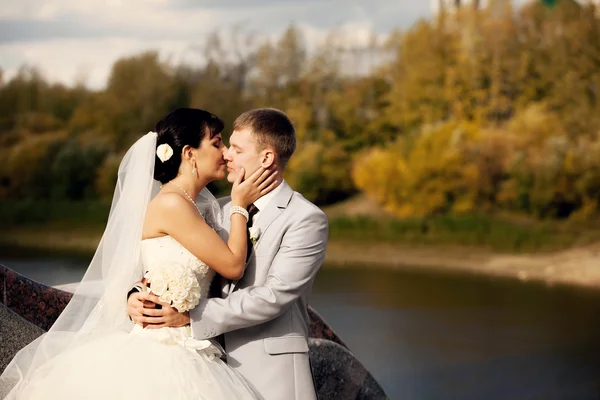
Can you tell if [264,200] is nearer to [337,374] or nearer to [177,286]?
[177,286]

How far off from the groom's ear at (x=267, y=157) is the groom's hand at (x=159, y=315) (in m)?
0.53

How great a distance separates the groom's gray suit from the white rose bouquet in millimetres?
49

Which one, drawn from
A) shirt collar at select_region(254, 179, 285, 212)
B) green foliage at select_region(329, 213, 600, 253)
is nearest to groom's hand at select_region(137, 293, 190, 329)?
shirt collar at select_region(254, 179, 285, 212)

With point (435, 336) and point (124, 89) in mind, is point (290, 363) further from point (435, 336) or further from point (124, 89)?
point (124, 89)

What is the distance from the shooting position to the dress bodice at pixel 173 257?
2586mm

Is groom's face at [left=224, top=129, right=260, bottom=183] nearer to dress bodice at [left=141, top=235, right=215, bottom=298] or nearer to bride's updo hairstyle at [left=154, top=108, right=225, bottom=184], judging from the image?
bride's updo hairstyle at [left=154, top=108, right=225, bottom=184]

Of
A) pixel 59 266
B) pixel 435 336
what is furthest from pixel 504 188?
pixel 59 266

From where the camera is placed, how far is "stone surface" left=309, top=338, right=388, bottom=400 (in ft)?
13.8

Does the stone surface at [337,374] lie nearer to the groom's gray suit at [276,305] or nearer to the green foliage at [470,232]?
the groom's gray suit at [276,305]

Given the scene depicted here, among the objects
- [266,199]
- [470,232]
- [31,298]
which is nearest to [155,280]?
[266,199]

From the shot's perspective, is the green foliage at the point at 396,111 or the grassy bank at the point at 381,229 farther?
the green foliage at the point at 396,111

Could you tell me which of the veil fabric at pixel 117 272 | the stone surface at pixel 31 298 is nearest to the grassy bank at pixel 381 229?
the stone surface at pixel 31 298

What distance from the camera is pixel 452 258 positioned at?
2150 cm

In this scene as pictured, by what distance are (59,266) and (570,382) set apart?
13.4 meters
